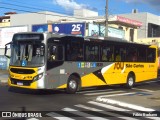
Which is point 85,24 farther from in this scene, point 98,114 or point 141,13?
point 141,13

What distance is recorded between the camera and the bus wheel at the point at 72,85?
1927cm

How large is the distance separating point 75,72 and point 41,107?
19.9ft

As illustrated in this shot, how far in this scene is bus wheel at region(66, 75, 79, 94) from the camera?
1927cm

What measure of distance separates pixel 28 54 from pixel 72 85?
2849mm

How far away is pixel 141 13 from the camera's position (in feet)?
238

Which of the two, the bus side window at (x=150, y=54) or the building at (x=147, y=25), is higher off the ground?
the building at (x=147, y=25)

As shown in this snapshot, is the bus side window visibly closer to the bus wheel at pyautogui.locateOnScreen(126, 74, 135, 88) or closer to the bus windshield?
the bus wheel at pyautogui.locateOnScreen(126, 74, 135, 88)

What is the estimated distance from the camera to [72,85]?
19.5 meters

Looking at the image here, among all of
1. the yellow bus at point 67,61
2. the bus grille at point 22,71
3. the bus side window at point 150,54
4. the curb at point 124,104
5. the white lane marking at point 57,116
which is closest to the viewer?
the white lane marking at point 57,116

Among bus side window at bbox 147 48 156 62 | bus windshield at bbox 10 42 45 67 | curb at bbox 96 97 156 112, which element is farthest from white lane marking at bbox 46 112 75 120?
bus side window at bbox 147 48 156 62

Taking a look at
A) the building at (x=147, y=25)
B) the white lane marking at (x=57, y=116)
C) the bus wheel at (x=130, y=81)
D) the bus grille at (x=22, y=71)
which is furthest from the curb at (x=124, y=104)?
the building at (x=147, y=25)

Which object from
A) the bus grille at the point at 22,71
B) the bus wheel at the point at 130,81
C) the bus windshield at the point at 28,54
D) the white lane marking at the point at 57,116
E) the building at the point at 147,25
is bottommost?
the white lane marking at the point at 57,116

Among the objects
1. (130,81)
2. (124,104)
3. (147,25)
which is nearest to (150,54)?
(130,81)

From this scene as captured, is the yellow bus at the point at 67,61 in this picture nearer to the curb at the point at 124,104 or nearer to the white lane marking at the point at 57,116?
the curb at the point at 124,104
